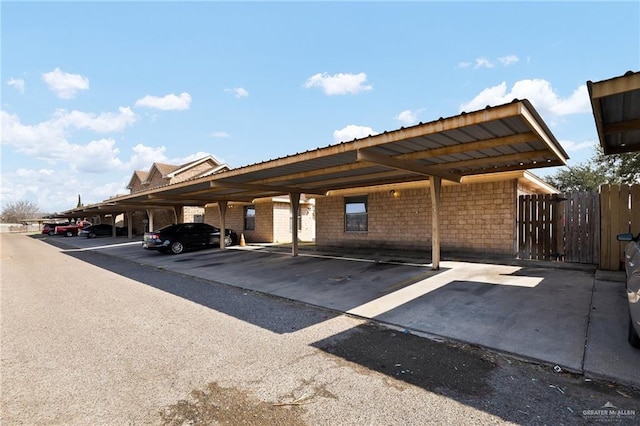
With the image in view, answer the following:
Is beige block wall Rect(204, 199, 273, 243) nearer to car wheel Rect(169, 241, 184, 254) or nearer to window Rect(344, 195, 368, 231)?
car wheel Rect(169, 241, 184, 254)

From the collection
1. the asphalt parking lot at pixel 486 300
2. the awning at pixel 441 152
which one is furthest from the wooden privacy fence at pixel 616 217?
the awning at pixel 441 152

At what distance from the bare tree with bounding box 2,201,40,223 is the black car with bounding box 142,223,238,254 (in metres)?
85.9

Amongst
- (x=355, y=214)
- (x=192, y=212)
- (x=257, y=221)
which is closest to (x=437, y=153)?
(x=355, y=214)

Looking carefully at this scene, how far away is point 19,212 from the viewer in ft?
268

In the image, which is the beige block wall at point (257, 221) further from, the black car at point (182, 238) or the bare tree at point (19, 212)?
the bare tree at point (19, 212)

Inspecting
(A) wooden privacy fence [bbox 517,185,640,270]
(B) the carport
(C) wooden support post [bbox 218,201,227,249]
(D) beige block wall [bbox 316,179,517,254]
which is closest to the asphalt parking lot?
(A) wooden privacy fence [bbox 517,185,640,270]

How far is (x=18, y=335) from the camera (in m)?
4.84

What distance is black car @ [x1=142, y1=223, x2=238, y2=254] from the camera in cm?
1557

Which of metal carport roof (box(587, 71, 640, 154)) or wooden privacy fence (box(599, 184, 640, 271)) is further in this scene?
wooden privacy fence (box(599, 184, 640, 271))

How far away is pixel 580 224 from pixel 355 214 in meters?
7.92

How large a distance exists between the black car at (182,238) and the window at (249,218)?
2.46 meters

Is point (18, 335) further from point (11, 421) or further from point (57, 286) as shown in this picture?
point (57, 286)

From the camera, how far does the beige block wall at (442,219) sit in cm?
1038

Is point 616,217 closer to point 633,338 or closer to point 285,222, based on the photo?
point 633,338
